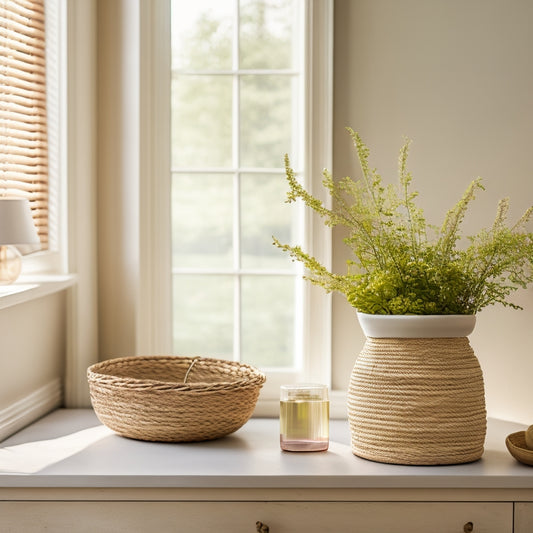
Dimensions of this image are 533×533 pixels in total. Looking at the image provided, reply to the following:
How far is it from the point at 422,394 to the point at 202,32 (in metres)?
1.38

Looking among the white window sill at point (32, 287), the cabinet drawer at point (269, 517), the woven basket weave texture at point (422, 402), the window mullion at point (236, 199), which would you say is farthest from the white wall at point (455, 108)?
the white window sill at point (32, 287)

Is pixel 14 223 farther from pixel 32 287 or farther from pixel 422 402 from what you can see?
pixel 422 402

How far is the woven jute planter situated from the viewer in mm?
1859

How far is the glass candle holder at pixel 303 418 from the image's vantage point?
2.02 metres

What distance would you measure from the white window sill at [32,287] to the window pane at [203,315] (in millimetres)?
374


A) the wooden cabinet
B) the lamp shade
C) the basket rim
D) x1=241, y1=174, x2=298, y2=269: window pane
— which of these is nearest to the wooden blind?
the lamp shade

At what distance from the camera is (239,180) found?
2.55 m

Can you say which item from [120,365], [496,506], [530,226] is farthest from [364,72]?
[496,506]

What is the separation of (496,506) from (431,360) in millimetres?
364

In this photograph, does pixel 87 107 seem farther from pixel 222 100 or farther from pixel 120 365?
pixel 120 365

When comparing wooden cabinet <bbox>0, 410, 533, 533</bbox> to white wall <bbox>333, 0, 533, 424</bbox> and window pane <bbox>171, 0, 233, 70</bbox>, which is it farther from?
window pane <bbox>171, 0, 233, 70</bbox>

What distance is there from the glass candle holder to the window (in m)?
0.47

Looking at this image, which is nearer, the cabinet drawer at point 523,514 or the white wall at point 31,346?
the cabinet drawer at point 523,514

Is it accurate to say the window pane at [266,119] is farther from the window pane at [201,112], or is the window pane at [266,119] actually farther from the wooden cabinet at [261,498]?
the wooden cabinet at [261,498]
